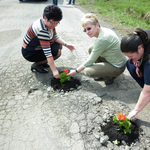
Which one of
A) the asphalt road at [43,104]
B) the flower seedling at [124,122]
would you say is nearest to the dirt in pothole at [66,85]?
the asphalt road at [43,104]

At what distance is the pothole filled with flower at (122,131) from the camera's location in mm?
2010

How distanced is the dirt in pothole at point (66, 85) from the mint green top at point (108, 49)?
0.45m

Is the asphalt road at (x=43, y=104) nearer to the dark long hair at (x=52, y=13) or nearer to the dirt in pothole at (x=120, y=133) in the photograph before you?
the dirt in pothole at (x=120, y=133)

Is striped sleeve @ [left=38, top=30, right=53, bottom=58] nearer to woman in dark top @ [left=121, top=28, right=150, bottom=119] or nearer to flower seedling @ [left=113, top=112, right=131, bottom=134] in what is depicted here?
woman in dark top @ [left=121, top=28, right=150, bottom=119]

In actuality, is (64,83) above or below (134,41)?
below

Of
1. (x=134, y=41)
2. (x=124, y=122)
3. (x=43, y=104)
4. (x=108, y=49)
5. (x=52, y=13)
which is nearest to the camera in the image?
(x=134, y=41)

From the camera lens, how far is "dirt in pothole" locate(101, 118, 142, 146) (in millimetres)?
2027

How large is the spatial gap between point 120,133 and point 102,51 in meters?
1.35

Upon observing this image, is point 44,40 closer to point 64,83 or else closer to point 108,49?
point 64,83

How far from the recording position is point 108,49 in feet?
8.83

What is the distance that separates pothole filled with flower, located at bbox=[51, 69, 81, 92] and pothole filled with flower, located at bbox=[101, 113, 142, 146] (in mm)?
1027

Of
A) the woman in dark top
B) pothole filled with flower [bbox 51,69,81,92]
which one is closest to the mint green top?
pothole filled with flower [bbox 51,69,81,92]

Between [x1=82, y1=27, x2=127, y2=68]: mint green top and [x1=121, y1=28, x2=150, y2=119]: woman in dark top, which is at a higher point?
[x1=121, y1=28, x2=150, y2=119]: woman in dark top

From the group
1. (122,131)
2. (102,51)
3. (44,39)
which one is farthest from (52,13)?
(122,131)
